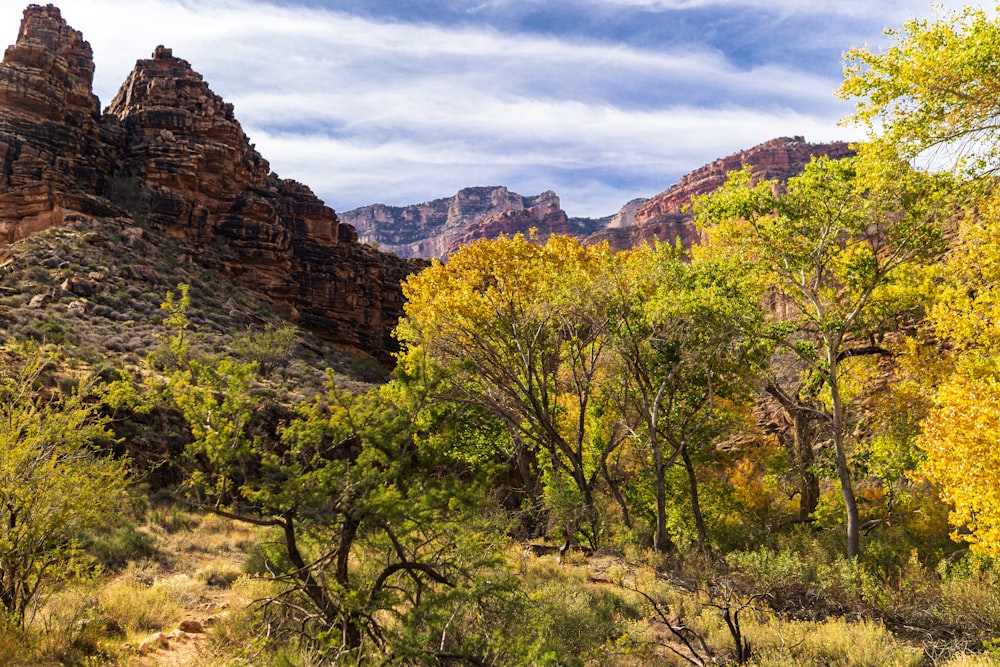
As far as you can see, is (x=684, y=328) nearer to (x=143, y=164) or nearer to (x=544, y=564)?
(x=544, y=564)

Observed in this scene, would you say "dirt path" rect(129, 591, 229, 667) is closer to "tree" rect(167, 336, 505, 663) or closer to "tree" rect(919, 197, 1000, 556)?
"tree" rect(167, 336, 505, 663)

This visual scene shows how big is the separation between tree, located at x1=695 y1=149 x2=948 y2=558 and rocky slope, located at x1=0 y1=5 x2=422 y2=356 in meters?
46.4

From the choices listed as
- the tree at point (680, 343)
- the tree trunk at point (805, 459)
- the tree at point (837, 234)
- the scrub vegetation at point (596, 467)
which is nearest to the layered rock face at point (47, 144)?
the scrub vegetation at point (596, 467)

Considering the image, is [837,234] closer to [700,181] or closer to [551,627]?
[551,627]

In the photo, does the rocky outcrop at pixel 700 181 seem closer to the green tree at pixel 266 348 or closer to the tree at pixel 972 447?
the green tree at pixel 266 348

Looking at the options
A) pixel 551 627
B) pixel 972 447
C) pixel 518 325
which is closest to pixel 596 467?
pixel 518 325

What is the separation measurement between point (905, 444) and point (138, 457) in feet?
75.8

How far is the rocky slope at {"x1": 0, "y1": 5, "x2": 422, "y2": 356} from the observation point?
42.8 m

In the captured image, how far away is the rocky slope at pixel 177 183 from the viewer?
4278 centimetres

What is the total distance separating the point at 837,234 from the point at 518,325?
8.63 meters

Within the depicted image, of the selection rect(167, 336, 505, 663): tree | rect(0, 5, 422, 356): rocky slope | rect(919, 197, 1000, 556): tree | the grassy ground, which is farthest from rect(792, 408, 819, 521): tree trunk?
rect(0, 5, 422, 356): rocky slope

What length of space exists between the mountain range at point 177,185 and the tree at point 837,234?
45.5 meters

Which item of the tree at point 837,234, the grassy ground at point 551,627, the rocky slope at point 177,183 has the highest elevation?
the rocky slope at point 177,183

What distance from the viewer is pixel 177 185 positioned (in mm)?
54406
